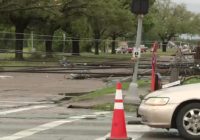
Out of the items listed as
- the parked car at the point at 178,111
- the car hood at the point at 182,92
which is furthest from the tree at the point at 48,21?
the parked car at the point at 178,111

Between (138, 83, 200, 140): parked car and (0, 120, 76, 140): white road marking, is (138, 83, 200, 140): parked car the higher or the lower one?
the higher one

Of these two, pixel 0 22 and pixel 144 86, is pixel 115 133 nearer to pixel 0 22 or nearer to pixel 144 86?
pixel 144 86

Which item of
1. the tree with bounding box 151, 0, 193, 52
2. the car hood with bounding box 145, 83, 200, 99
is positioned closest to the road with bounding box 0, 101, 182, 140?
the car hood with bounding box 145, 83, 200, 99

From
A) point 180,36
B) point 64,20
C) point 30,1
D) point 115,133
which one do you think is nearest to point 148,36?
point 180,36

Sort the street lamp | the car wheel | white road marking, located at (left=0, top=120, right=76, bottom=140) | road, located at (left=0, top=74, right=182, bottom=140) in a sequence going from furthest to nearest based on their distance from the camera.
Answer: the street lamp, road, located at (left=0, top=74, right=182, bottom=140), white road marking, located at (left=0, top=120, right=76, bottom=140), the car wheel

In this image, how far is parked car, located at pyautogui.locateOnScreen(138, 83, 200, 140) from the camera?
9.55 m

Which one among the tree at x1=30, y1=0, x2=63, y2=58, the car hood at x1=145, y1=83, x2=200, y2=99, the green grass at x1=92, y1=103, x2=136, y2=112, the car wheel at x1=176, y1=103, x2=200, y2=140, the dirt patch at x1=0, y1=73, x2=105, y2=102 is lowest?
the dirt patch at x1=0, y1=73, x2=105, y2=102

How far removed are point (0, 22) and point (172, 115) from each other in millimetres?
48138

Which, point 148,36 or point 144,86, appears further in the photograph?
point 148,36

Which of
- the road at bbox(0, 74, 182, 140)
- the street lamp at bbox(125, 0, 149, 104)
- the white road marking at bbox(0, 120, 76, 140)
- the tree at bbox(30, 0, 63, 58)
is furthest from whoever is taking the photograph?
the tree at bbox(30, 0, 63, 58)

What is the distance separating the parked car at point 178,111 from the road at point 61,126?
1.56 feet

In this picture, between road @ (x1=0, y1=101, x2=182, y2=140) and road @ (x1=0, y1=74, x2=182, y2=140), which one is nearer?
road @ (x1=0, y1=101, x2=182, y2=140)

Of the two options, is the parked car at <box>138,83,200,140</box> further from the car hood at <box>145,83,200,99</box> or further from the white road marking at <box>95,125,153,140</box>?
the white road marking at <box>95,125,153,140</box>

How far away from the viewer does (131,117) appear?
1391cm
